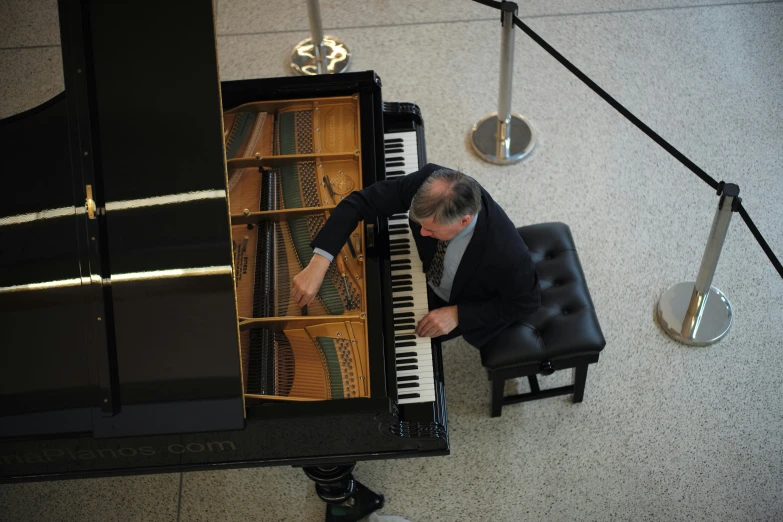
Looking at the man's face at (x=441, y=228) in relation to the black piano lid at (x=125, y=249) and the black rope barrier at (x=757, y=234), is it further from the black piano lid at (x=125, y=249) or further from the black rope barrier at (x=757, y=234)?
the black rope barrier at (x=757, y=234)

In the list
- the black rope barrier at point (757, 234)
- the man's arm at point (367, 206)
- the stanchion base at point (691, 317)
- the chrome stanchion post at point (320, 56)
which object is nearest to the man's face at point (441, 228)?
the man's arm at point (367, 206)

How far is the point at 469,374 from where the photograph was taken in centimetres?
360

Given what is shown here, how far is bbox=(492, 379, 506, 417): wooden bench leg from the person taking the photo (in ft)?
10.5

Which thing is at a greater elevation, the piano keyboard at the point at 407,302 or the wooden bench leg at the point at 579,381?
the piano keyboard at the point at 407,302

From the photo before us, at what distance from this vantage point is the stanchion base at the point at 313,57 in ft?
14.8

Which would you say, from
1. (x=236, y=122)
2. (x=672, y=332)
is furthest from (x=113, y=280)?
(x=672, y=332)

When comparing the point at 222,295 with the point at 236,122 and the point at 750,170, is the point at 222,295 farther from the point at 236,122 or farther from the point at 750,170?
the point at 750,170

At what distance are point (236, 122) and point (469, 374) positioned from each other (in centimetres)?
155

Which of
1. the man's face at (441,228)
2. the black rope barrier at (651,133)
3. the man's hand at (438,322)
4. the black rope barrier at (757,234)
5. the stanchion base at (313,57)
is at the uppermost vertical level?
the black rope barrier at (651,133)

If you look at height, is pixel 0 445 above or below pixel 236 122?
below

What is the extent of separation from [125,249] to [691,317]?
8.31 feet

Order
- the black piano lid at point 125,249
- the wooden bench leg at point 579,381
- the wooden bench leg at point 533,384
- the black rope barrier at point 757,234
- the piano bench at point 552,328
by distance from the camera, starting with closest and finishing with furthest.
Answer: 1. the black piano lid at point 125,249
2. the black rope barrier at point 757,234
3. the piano bench at point 552,328
4. the wooden bench leg at point 579,381
5. the wooden bench leg at point 533,384

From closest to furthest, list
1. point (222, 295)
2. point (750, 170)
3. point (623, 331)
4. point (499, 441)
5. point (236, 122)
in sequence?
point (222, 295) → point (236, 122) → point (499, 441) → point (623, 331) → point (750, 170)

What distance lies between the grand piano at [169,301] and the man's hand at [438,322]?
0.05 metres
